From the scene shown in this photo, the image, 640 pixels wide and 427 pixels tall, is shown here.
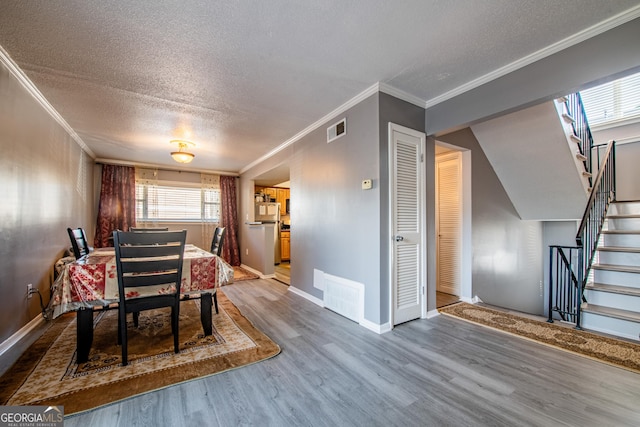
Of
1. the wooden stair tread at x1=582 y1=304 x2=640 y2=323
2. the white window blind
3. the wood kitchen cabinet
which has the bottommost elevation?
the wooden stair tread at x1=582 y1=304 x2=640 y2=323

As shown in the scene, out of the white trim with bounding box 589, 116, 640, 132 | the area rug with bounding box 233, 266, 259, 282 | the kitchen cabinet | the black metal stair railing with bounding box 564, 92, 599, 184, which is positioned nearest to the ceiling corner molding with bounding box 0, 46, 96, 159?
the area rug with bounding box 233, 266, 259, 282

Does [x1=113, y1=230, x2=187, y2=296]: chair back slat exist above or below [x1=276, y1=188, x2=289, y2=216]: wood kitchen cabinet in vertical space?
below

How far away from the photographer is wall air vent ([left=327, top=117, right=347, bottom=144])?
124 inches

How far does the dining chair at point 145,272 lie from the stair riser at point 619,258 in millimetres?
4739

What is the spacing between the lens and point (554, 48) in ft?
6.77

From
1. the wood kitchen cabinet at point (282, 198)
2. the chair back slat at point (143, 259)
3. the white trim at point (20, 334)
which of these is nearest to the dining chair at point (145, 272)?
the chair back slat at point (143, 259)

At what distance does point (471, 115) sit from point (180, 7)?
2649 millimetres

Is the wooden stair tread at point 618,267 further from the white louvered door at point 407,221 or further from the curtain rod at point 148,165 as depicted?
the curtain rod at point 148,165

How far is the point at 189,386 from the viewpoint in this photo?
179 cm

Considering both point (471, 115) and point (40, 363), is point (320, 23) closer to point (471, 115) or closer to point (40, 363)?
point (471, 115)

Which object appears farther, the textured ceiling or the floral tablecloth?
the floral tablecloth

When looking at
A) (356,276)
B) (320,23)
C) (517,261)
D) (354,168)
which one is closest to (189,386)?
(356,276)

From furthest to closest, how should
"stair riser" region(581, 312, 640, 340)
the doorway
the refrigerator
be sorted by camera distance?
the refrigerator, the doorway, "stair riser" region(581, 312, 640, 340)

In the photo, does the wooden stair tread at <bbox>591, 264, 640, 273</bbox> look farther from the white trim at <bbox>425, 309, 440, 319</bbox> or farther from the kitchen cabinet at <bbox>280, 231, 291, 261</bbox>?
the kitchen cabinet at <bbox>280, 231, 291, 261</bbox>
